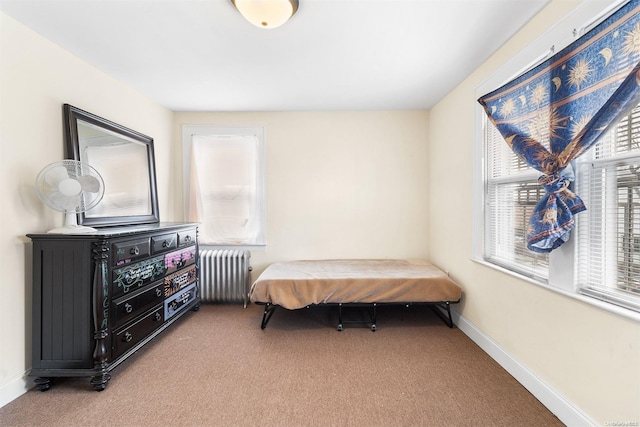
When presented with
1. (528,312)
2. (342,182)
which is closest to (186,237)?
(342,182)

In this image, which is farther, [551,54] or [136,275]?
[136,275]

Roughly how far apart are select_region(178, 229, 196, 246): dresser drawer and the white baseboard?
4.36 ft

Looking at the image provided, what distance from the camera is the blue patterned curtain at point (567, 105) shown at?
1.18 metres

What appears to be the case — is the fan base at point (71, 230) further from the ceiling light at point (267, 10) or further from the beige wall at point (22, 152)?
the ceiling light at point (267, 10)

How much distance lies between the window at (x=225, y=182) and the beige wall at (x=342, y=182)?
123mm

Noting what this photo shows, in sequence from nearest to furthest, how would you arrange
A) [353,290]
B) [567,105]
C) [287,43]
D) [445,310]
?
[567,105] → [287,43] → [353,290] → [445,310]

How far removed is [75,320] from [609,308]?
3.05 metres

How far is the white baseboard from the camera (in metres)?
1.61

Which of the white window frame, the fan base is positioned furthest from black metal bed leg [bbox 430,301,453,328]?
the fan base

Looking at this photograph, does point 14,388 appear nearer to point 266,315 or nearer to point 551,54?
point 266,315

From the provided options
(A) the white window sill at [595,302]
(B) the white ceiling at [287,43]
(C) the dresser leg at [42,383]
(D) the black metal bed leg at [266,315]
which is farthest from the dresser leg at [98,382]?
(A) the white window sill at [595,302]

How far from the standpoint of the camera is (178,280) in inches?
104

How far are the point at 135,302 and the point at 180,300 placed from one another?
634mm

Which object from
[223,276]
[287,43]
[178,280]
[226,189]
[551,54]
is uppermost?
[287,43]
